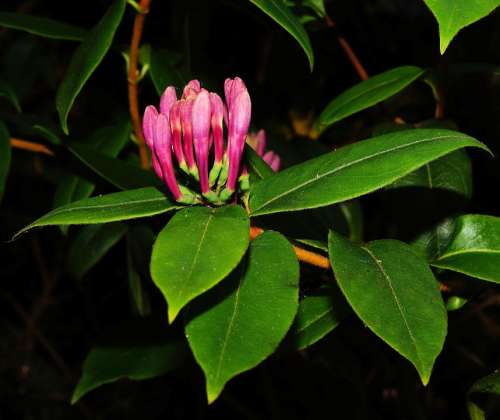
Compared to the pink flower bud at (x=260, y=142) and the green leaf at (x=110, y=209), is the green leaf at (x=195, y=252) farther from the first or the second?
the pink flower bud at (x=260, y=142)

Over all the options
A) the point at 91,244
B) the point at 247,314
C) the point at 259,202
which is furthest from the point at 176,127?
the point at 91,244

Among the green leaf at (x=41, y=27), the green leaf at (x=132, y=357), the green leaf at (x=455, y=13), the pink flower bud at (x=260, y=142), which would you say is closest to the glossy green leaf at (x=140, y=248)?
the green leaf at (x=132, y=357)

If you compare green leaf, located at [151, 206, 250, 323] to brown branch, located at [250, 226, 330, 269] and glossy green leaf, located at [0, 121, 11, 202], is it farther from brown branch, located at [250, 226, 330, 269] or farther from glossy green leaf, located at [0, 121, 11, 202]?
glossy green leaf, located at [0, 121, 11, 202]

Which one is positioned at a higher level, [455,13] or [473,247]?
[455,13]

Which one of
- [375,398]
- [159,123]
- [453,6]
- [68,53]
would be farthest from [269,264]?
[68,53]

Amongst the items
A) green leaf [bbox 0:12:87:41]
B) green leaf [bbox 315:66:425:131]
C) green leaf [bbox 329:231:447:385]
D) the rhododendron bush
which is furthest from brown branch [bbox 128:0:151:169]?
green leaf [bbox 329:231:447:385]

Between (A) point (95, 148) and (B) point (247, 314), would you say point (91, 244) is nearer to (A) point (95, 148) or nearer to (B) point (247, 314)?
(A) point (95, 148)
